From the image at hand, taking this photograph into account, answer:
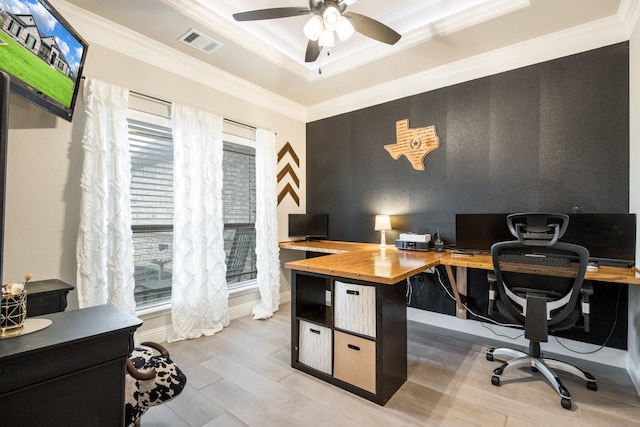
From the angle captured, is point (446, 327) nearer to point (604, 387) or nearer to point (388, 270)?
point (604, 387)

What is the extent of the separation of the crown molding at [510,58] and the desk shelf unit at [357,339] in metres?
2.41

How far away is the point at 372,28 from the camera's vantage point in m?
2.21

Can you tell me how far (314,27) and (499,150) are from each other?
2131mm

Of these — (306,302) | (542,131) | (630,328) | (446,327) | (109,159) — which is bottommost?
(446,327)

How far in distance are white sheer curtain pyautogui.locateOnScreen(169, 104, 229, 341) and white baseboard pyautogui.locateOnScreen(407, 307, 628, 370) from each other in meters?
2.28

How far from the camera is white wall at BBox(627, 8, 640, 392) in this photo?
2150 millimetres

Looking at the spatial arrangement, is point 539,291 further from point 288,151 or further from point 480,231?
point 288,151

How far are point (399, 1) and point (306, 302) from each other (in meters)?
2.76

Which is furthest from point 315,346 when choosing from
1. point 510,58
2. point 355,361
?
point 510,58

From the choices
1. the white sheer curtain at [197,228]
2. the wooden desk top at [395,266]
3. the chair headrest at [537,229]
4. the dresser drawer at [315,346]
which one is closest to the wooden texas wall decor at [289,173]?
the white sheer curtain at [197,228]

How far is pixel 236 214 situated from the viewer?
12.1 ft

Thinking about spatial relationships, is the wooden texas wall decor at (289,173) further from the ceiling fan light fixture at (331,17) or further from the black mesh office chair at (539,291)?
the black mesh office chair at (539,291)

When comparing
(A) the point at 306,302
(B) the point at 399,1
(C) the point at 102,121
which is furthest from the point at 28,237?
(B) the point at 399,1

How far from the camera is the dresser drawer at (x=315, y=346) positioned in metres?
2.18
